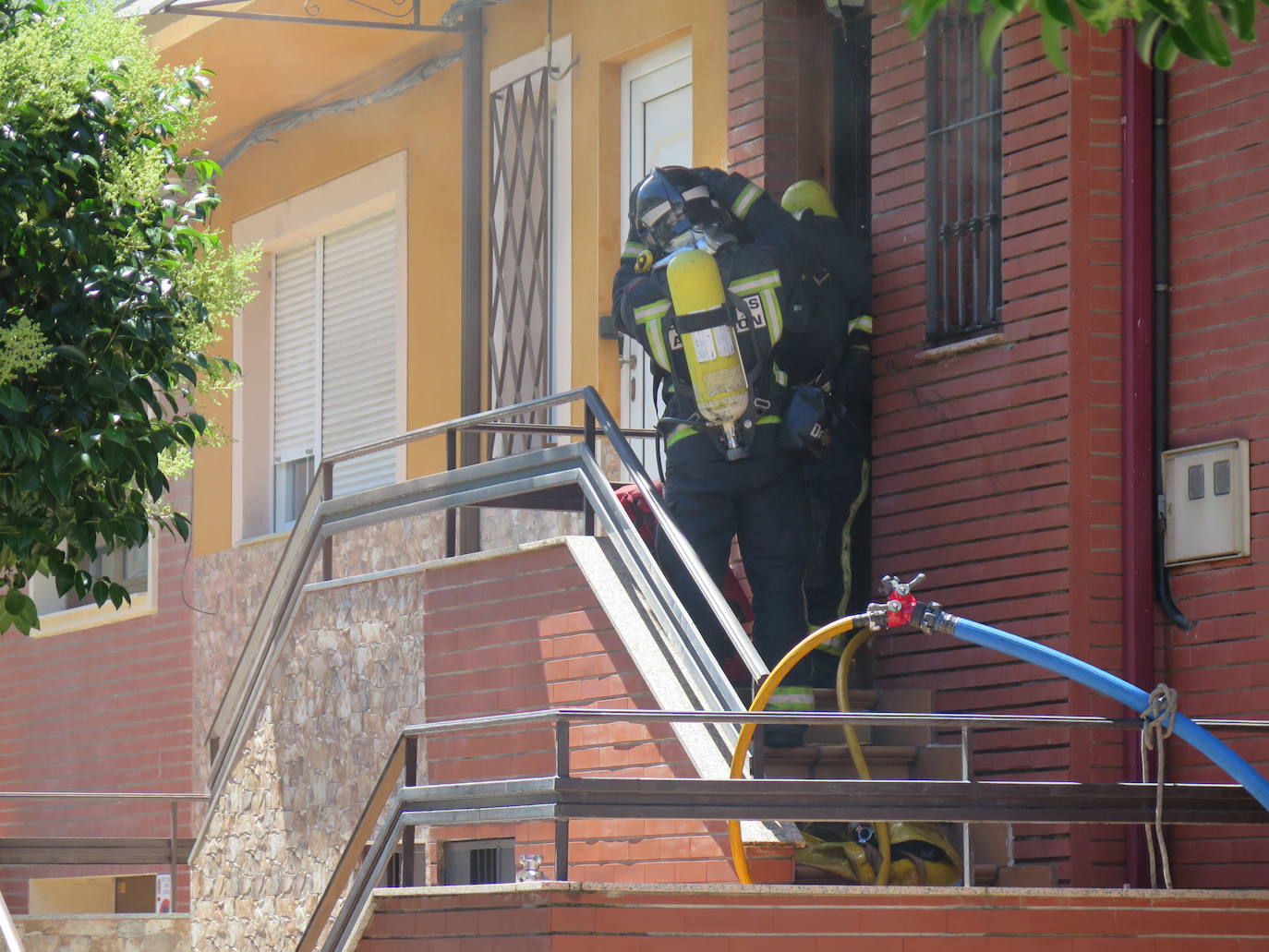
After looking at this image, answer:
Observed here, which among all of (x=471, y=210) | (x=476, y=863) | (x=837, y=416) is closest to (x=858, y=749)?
(x=837, y=416)

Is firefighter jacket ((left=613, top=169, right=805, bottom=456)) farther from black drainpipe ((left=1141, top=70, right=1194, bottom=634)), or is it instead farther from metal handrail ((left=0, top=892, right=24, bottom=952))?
metal handrail ((left=0, top=892, right=24, bottom=952))

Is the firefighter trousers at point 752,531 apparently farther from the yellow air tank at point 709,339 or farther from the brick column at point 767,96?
the brick column at point 767,96

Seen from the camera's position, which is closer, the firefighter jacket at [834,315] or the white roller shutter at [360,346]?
the firefighter jacket at [834,315]

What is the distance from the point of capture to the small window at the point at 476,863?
32.3 feet

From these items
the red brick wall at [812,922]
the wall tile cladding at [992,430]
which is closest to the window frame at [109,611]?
the wall tile cladding at [992,430]

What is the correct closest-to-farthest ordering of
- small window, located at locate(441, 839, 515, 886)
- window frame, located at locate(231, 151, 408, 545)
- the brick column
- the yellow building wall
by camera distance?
small window, located at locate(441, 839, 515, 886)
the brick column
the yellow building wall
window frame, located at locate(231, 151, 408, 545)

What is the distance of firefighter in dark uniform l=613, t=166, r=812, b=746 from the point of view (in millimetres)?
9164

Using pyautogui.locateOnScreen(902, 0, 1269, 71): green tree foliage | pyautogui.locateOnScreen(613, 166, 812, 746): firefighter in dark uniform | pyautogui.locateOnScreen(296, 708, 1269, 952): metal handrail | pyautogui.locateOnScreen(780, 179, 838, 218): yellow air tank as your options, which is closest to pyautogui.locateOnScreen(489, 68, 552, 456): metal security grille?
pyautogui.locateOnScreen(780, 179, 838, 218): yellow air tank

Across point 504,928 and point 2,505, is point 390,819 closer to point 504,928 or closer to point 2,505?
point 504,928

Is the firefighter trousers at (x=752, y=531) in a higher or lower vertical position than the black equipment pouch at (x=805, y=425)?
lower

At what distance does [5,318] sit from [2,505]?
0.66 metres

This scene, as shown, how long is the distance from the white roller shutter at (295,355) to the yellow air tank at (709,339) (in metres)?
6.48

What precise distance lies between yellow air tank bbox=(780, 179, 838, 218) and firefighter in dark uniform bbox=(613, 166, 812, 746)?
0.63m

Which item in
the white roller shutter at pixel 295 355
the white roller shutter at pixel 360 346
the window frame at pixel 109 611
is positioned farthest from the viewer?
the window frame at pixel 109 611
